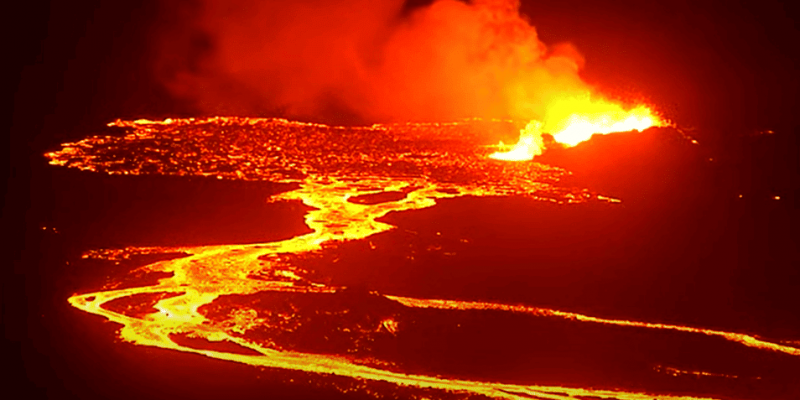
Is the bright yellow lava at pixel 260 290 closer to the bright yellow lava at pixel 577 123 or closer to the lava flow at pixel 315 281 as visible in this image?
the lava flow at pixel 315 281

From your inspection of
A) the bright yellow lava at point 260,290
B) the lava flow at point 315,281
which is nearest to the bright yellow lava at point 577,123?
the lava flow at point 315,281

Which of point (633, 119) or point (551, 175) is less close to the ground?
point (633, 119)

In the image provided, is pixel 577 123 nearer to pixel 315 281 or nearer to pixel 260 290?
pixel 315 281

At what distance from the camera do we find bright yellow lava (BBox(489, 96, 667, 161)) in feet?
63.9

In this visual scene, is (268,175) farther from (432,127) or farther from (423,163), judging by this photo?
(432,127)

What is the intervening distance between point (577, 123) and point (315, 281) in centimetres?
969

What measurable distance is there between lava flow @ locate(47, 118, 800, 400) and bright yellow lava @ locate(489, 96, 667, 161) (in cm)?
89

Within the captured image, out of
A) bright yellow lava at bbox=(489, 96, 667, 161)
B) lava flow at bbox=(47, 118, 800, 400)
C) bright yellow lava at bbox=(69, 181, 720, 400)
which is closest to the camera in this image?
bright yellow lava at bbox=(69, 181, 720, 400)

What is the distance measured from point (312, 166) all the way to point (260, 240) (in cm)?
541

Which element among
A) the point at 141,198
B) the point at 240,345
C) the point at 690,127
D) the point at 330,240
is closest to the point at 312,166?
the point at 141,198

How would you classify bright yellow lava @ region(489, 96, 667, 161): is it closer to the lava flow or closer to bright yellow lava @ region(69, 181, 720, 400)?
the lava flow

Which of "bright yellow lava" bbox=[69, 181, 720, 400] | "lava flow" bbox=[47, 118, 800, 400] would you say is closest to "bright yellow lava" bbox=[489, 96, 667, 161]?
"lava flow" bbox=[47, 118, 800, 400]

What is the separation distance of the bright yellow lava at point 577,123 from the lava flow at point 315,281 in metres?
0.89

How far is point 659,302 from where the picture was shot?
36.8ft
